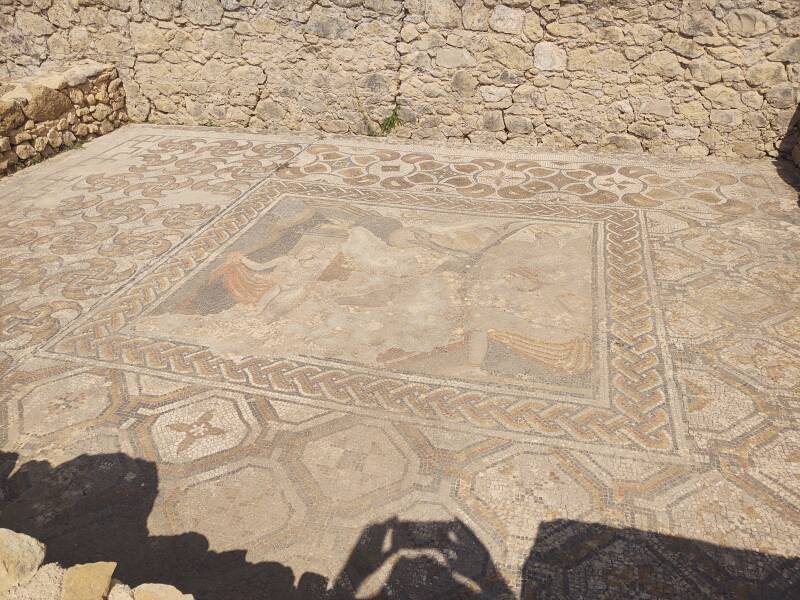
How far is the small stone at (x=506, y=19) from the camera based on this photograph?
4.74 metres

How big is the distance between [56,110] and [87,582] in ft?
16.7

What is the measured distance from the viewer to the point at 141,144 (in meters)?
5.37

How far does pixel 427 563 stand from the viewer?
1733mm

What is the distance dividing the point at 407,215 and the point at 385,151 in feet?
4.53

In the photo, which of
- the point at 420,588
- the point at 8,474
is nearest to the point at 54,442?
the point at 8,474

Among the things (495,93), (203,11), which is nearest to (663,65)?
(495,93)

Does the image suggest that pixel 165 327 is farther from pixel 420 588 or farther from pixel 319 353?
pixel 420 588

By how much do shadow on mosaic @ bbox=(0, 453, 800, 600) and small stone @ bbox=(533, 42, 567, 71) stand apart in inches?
160

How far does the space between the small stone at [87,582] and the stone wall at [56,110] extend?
457cm

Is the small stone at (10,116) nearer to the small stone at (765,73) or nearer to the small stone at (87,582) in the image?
the small stone at (87,582)

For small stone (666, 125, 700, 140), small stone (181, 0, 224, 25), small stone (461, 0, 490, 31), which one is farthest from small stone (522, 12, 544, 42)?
small stone (181, 0, 224, 25)

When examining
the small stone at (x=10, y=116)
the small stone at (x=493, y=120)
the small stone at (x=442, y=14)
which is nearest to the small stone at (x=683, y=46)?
the small stone at (x=493, y=120)

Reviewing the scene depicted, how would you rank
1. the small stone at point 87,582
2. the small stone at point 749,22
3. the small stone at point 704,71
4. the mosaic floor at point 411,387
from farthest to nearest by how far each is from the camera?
1. the small stone at point 704,71
2. the small stone at point 749,22
3. the mosaic floor at point 411,387
4. the small stone at point 87,582

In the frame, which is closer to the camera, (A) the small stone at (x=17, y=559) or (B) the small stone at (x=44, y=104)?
(A) the small stone at (x=17, y=559)
